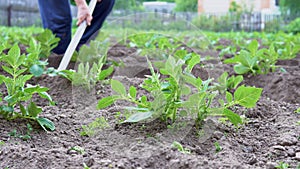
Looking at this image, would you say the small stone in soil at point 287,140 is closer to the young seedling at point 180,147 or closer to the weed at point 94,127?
the young seedling at point 180,147

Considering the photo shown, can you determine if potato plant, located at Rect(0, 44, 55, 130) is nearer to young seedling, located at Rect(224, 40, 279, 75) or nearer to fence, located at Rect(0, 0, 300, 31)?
young seedling, located at Rect(224, 40, 279, 75)

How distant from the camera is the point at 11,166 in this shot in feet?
5.23

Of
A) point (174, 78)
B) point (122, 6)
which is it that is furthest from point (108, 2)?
point (122, 6)

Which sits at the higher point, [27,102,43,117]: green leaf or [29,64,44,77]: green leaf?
[29,64,44,77]: green leaf

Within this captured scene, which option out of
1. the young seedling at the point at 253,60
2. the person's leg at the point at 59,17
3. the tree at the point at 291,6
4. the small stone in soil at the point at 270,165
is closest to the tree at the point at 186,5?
the tree at the point at 291,6

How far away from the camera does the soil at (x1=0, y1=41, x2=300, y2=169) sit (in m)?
1.62

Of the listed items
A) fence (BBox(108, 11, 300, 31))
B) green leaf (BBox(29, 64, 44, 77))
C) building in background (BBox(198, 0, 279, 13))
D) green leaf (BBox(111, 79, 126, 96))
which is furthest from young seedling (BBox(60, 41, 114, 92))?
building in background (BBox(198, 0, 279, 13))

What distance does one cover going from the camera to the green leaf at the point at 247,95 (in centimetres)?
184

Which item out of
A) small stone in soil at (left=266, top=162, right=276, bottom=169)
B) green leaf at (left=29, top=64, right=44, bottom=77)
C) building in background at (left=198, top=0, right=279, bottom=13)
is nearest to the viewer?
small stone in soil at (left=266, top=162, right=276, bottom=169)

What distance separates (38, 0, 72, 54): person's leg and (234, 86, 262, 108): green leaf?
260cm

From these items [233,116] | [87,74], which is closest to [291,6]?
[87,74]

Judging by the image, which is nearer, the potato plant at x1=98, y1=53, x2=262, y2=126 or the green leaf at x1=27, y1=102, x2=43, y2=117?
the potato plant at x1=98, y1=53, x2=262, y2=126

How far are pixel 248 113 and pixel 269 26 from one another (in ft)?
55.5

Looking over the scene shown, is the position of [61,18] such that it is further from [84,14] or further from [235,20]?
[235,20]
